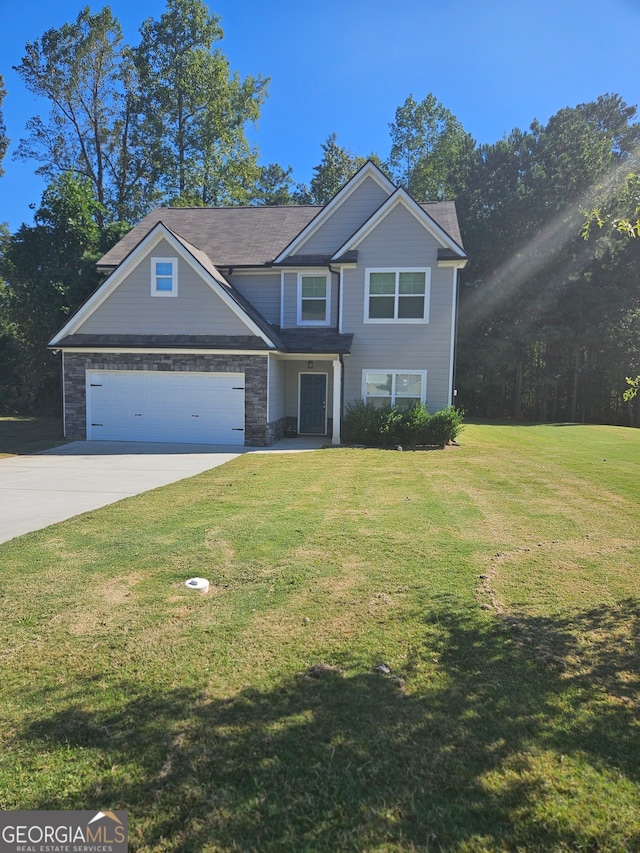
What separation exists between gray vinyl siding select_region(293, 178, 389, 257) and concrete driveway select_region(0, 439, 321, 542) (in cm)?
691

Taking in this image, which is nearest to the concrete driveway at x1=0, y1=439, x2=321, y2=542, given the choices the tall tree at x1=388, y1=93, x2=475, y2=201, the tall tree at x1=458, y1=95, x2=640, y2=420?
the tall tree at x1=458, y1=95, x2=640, y2=420

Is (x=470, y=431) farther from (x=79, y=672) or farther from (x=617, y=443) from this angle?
(x=79, y=672)

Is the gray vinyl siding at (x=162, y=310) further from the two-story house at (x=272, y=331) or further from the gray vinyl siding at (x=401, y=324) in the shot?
the gray vinyl siding at (x=401, y=324)

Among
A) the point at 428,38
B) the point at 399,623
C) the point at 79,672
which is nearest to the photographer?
the point at 79,672

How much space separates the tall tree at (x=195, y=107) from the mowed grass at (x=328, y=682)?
31060mm

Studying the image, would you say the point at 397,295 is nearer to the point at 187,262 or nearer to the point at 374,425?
the point at 374,425

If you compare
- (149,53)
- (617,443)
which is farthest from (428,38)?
(149,53)

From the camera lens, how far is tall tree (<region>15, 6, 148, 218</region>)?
30250 mm

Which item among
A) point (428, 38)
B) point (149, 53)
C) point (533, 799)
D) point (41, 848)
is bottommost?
point (41, 848)

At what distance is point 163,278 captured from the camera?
15.6 meters

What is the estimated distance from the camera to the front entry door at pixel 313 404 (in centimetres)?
1783

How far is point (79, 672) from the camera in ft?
11.3

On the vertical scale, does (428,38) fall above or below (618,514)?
above

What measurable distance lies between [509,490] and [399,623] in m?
6.05
